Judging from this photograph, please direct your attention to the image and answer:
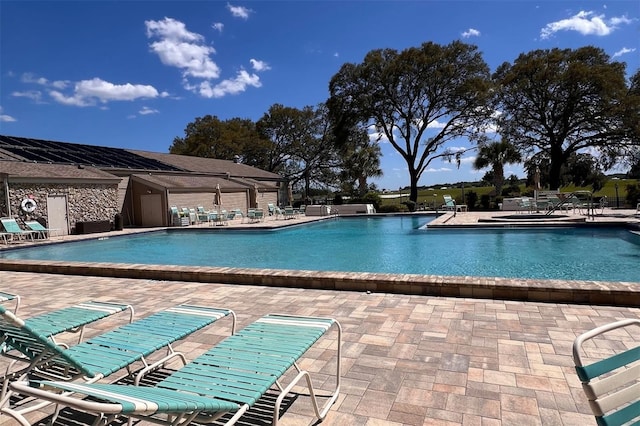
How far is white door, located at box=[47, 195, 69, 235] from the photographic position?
56.0ft

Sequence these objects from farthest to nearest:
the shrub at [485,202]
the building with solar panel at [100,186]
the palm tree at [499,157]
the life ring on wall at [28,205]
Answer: the palm tree at [499,157] → the shrub at [485,202] → the building with solar panel at [100,186] → the life ring on wall at [28,205]

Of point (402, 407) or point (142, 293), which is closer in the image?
point (402, 407)

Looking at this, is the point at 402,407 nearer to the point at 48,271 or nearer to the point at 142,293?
the point at 142,293

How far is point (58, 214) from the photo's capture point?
17.4m

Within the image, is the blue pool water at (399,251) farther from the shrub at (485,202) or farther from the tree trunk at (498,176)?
the tree trunk at (498,176)

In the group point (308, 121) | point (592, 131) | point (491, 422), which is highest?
point (308, 121)

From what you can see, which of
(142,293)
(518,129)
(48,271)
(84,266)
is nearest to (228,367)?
(142,293)

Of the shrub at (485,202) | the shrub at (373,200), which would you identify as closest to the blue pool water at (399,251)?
the shrub at (373,200)

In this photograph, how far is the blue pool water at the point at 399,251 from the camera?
9.05 meters

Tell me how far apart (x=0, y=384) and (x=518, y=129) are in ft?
113

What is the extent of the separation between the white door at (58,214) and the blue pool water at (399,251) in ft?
8.69

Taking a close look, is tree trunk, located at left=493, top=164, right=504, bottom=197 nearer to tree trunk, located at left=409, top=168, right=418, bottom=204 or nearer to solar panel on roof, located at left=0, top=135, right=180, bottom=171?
tree trunk, located at left=409, top=168, right=418, bottom=204

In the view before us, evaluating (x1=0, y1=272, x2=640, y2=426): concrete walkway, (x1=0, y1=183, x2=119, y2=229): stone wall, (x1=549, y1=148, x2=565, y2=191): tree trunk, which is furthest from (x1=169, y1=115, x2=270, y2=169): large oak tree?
(x1=0, y1=272, x2=640, y2=426): concrete walkway

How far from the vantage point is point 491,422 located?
247 cm
